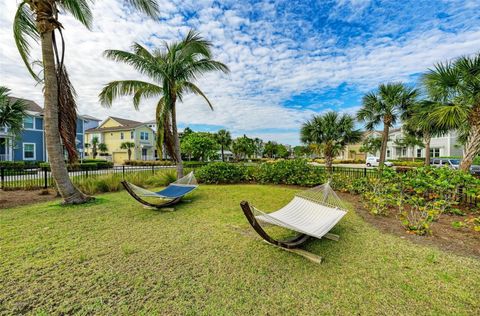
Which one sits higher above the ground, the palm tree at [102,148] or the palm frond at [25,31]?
the palm frond at [25,31]

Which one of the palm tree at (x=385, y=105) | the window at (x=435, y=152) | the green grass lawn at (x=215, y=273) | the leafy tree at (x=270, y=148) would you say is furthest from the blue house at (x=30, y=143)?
the window at (x=435, y=152)

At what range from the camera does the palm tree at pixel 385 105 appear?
1277 centimetres

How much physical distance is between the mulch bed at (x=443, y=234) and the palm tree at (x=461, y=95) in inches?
113

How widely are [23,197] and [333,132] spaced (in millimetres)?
14715

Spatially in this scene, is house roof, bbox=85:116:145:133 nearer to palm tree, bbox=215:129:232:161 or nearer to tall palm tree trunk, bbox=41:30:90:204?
palm tree, bbox=215:129:232:161

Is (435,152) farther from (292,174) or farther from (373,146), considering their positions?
(292,174)

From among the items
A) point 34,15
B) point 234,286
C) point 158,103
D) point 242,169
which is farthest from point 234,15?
point 234,286

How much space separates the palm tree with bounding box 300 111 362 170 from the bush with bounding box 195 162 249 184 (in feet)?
18.7

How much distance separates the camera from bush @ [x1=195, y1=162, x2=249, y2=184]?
33.7 feet

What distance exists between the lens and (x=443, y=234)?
3.89 m

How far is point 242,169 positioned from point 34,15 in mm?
8999

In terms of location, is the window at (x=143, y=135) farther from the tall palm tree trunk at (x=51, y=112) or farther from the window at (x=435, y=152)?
the window at (x=435, y=152)

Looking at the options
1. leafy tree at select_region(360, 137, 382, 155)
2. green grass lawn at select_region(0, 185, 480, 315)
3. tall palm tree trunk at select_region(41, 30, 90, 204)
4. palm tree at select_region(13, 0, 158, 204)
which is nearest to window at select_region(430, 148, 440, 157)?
leafy tree at select_region(360, 137, 382, 155)

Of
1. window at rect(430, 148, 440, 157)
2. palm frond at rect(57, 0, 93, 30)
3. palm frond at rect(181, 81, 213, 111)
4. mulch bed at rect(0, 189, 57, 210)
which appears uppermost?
palm frond at rect(57, 0, 93, 30)
